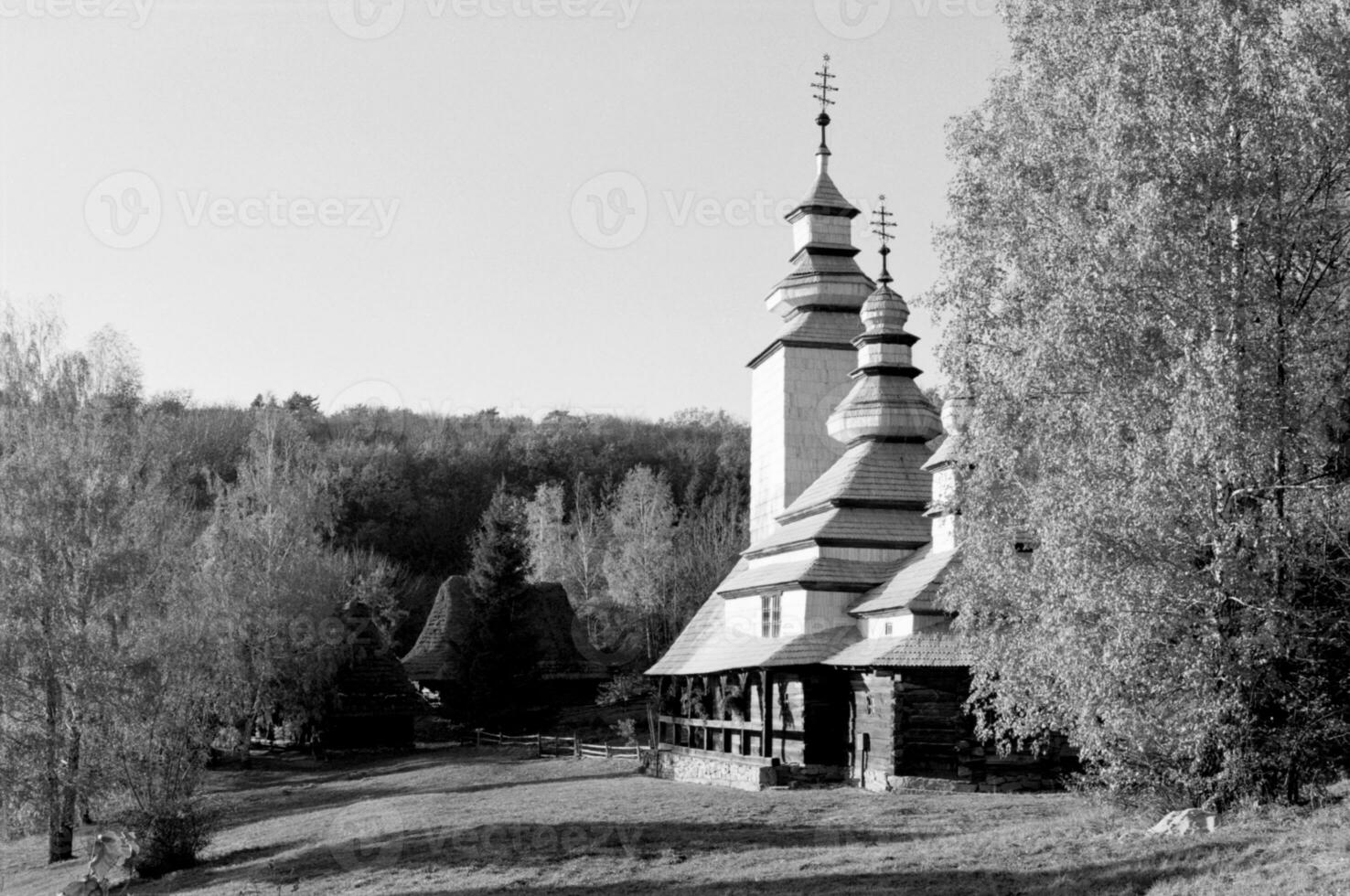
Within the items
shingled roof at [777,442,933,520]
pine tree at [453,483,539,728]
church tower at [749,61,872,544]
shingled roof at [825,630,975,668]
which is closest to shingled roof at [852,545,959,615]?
shingled roof at [825,630,975,668]

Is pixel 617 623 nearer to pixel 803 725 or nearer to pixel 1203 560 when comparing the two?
pixel 803 725

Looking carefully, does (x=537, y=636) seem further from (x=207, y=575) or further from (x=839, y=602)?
(x=839, y=602)

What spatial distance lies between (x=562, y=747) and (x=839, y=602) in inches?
497

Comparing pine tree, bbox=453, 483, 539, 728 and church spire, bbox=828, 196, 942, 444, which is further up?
church spire, bbox=828, 196, 942, 444

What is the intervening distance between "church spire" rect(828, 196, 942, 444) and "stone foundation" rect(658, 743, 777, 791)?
8.23 meters

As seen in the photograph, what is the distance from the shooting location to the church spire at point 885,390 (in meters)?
30.7

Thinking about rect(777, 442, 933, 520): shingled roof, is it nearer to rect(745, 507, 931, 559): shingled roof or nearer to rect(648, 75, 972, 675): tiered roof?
rect(648, 75, 972, 675): tiered roof

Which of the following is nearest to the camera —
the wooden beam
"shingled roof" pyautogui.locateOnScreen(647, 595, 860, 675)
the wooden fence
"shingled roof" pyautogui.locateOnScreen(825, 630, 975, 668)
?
"shingled roof" pyautogui.locateOnScreen(825, 630, 975, 668)

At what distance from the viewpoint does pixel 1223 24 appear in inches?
603

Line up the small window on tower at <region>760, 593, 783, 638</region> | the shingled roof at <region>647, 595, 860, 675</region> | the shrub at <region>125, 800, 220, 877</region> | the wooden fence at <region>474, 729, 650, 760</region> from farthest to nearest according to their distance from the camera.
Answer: the wooden fence at <region>474, 729, 650, 760</region>, the small window on tower at <region>760, 593, 783, 638</region>, the shingled roof at <region>647, 595, 860, 675</region>, the shrub at <region>125, 800, 220, 877</region>

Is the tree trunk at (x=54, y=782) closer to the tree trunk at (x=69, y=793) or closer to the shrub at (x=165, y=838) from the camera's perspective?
the tree trunk at (x=69, y=793)

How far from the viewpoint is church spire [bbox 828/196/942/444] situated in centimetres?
3066

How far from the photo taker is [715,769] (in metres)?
29.2

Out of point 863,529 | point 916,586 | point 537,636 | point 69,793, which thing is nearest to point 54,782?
point 69,793
